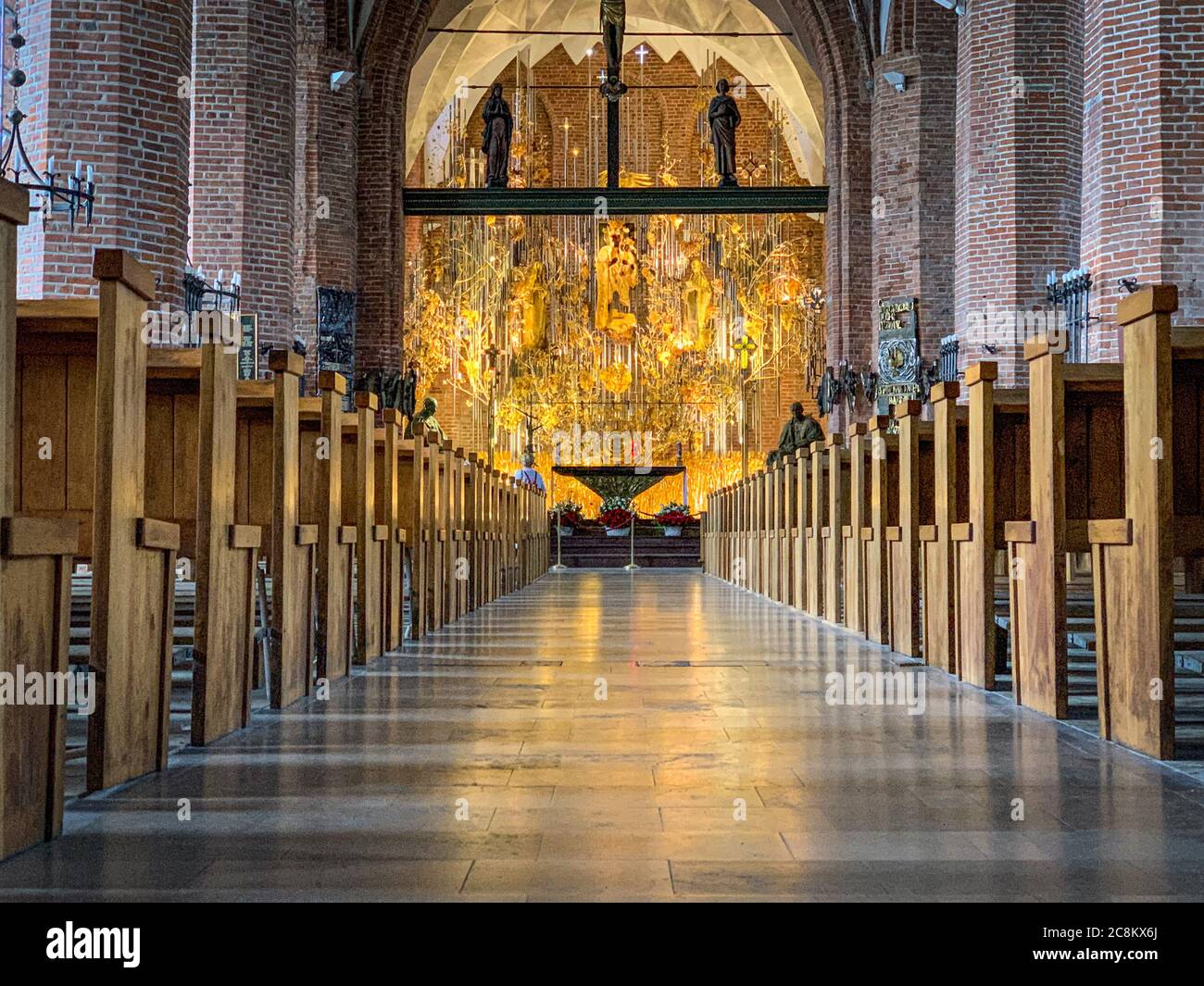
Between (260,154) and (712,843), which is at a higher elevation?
(260,154)

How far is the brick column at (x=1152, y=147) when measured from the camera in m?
9.41

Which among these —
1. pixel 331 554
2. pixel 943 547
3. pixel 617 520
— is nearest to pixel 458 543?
pixel 331 554

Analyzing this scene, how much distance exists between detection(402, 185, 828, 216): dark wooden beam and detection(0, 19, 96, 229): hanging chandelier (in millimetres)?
12372

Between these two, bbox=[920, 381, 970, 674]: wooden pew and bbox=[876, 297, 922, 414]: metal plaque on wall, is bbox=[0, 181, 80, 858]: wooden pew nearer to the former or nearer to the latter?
bbox=[920, 381, 970, 674]: wooden pew

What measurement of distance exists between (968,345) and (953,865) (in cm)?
1114

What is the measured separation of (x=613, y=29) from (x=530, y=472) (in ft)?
26.7

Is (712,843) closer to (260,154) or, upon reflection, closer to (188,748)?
(188,748)

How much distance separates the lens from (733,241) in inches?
1065

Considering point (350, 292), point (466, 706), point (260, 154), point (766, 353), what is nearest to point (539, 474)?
point (766, 353)

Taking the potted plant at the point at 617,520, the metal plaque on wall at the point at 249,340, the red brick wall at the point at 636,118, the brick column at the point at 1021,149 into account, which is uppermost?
the red brick wall at the point at 636,118

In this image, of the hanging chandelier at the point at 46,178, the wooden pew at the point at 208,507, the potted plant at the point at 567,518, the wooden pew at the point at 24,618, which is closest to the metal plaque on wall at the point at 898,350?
the potted plant at the point at 567,518

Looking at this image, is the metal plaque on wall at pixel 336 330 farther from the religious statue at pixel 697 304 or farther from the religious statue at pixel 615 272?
the religious statue at pixel 697 304

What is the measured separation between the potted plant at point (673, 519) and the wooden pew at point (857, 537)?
1599cm

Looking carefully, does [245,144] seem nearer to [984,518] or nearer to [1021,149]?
[1021,149]
